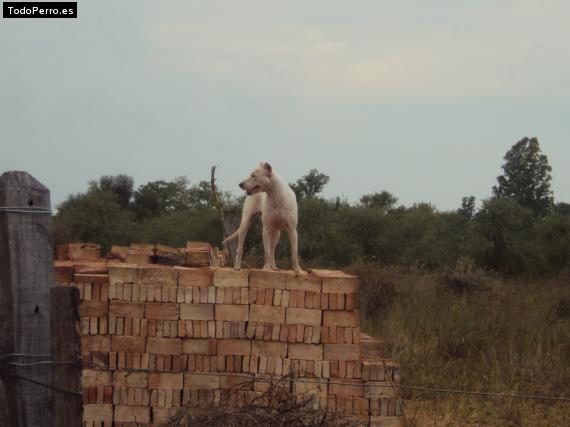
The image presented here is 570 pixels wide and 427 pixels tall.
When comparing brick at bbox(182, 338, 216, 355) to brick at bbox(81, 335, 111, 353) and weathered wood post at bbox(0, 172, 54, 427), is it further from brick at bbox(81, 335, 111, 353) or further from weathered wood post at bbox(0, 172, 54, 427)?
weathered wood post at bbox(0, 172, 54, 427)

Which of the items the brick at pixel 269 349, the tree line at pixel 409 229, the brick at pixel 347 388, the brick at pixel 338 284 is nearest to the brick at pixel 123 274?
the brick at pixel 269 349

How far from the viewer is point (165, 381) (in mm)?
7008

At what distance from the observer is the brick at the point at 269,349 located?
7089 millimetres

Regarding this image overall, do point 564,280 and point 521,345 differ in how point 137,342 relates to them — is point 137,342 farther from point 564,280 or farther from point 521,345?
point 564,280

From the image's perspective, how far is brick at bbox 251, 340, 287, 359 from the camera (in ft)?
23.3

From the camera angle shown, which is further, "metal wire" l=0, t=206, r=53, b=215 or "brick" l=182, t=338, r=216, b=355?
"brick" l=182, t=338, r=216, b=355

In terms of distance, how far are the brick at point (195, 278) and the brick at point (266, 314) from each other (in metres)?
0.43

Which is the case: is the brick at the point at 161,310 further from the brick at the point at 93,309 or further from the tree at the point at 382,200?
the tree at the point at 382,200

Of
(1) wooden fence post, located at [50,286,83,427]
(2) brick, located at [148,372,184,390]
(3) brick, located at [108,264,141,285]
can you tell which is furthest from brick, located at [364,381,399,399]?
(1) wooden fence post, located at [50,286,83,427]

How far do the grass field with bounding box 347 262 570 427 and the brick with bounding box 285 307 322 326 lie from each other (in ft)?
7.95

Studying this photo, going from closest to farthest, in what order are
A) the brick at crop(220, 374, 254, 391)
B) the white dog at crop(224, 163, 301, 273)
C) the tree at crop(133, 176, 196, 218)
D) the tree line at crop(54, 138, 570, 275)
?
the brick at crop(220, 374, 254, 391), the white dog at crop(224, 163, 301, 273), the tree line at crop(54, 138, 570, 275), the tree at crop(133, 176, 196, 218)

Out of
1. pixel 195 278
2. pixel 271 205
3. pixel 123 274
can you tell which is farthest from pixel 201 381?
pixel 271 205

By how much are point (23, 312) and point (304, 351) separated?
3.68m

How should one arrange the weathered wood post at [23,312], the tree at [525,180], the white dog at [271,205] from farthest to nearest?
1. the tree at [525,180]
2. the white dog at [271,205]
3. the weathered wood post at [23,312]
